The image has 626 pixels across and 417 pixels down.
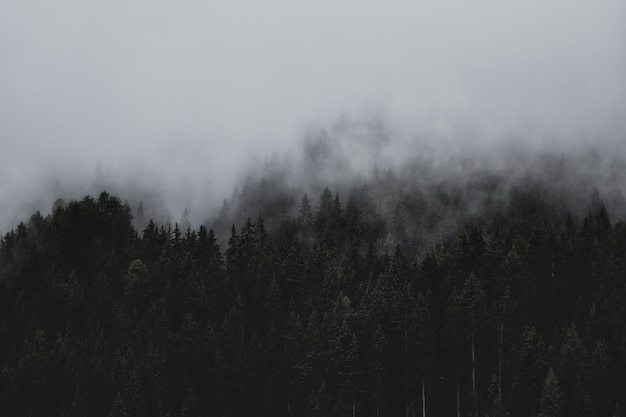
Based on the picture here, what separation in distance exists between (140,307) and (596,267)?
72.8 meters

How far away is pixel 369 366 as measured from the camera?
9025cm

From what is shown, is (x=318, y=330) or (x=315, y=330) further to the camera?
(x=315, y=330)

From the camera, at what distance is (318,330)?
99.7m

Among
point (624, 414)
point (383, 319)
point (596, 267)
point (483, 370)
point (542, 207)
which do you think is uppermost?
point (542, 207)

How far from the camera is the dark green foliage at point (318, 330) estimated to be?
8962cm

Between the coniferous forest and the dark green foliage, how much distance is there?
0.24 metres

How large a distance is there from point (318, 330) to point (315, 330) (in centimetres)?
145

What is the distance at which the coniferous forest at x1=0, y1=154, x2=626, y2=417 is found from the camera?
8962cm

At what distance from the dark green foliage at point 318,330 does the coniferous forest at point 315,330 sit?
24 centimetres

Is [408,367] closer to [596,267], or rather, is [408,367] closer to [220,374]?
[220,374]

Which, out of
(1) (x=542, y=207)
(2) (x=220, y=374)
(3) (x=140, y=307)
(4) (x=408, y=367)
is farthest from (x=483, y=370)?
(1) (x=542, y=207)

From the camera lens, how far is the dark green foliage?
89625mm

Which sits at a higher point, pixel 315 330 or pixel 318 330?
pixel 315 330

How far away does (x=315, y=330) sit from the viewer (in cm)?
10106
